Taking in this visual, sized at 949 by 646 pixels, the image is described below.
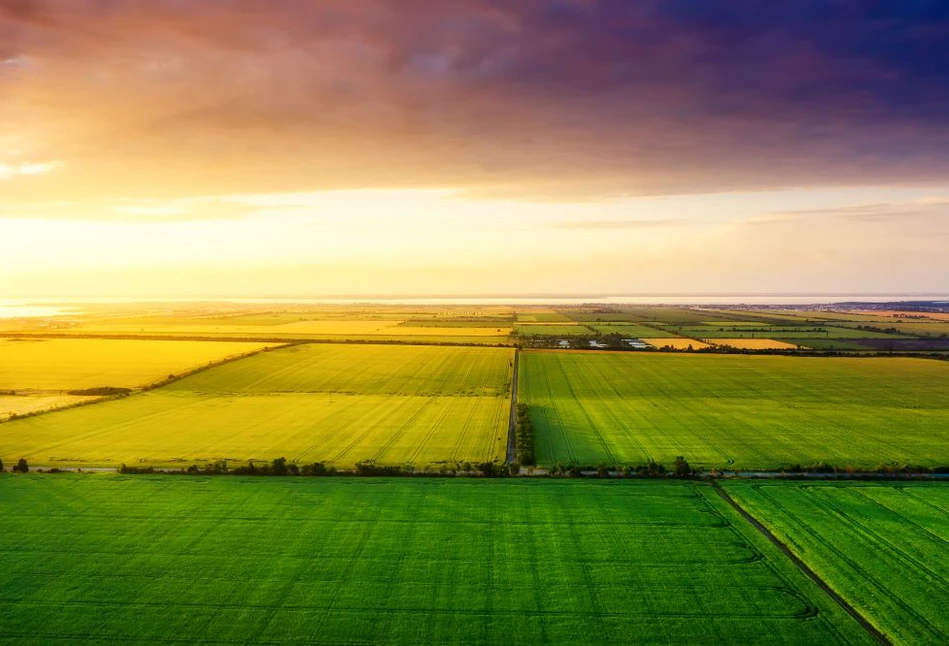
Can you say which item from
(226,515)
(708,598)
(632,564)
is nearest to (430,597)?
(632,564)

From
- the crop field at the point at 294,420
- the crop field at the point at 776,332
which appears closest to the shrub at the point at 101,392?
the crop field at the point at 294,420

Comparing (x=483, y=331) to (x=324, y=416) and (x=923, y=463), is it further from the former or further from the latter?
(x=923, y=463)

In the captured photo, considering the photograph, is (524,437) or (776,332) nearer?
(524,437)

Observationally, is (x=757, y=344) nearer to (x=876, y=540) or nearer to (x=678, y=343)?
(x=678, y=343)

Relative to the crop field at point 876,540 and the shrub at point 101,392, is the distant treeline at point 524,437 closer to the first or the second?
the crop field at point 876,540

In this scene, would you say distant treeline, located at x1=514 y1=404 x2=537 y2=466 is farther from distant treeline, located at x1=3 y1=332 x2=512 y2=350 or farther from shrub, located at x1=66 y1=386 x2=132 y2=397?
distant treeline, located at x1=3 y1=332 x2=512 y2=350

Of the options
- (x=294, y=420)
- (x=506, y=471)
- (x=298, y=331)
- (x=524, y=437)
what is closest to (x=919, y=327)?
(x=524, y=437)
